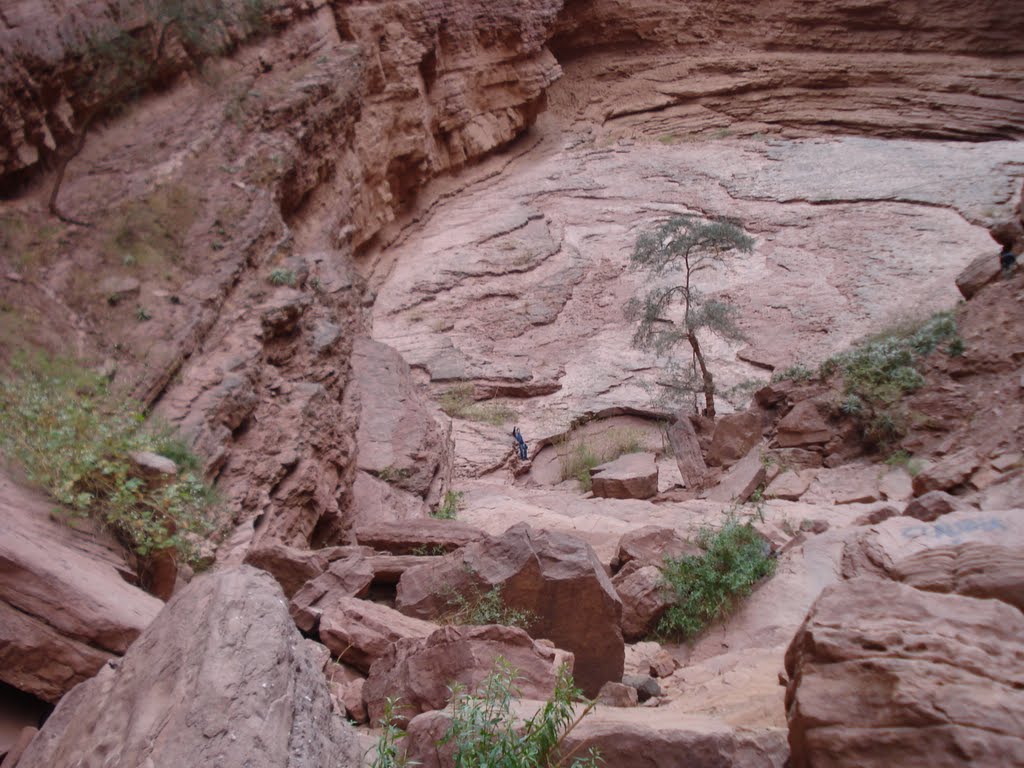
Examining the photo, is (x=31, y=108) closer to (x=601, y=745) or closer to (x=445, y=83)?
(x=601, y=745)

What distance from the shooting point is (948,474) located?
6660 millimetres

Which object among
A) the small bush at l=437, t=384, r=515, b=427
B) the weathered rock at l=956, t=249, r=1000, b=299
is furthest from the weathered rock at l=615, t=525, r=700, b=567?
the small bush at l=437, t=384, r=515, b=427

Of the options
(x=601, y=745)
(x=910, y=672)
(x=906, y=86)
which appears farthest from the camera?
(x=906, y=86)

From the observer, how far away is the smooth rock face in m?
2.19

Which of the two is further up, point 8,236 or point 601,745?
point 8,236

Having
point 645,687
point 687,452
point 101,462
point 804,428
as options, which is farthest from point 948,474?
point 101,462

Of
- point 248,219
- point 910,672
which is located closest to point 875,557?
point 910,672

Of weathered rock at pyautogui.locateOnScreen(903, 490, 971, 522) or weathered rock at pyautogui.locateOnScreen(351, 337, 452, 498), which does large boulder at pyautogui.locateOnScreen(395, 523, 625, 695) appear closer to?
weathered rock at pyautogui.locateOnScreen(903, 490, 971, 522)

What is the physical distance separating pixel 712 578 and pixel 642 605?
0.54 meters

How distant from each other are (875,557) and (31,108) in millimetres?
9138

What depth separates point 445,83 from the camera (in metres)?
20.1

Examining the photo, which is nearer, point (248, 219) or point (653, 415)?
point (248, 219)

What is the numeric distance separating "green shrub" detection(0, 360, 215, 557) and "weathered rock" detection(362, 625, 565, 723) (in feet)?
5.72

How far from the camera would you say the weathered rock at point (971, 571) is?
291cm
